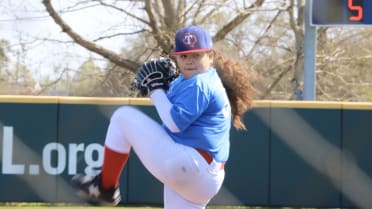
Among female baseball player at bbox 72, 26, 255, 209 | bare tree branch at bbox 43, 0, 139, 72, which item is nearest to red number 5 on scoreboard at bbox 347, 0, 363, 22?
female baseball player at bbox 72, 26, 255, 209

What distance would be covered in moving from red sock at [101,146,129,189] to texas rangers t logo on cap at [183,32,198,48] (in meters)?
0.65

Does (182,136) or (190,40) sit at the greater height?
(190,40)

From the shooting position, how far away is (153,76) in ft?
15.4

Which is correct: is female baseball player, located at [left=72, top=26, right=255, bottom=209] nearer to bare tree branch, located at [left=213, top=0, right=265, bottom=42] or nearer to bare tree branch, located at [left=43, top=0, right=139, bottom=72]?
bare tree branch, located at [left=43, top=0, right=139, bottom=72]

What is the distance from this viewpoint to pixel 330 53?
1762 cm

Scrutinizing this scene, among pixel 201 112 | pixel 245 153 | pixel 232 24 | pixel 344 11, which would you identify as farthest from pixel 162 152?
pixel 232 24

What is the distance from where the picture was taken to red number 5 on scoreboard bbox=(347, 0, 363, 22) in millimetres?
9508

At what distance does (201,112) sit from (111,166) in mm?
544

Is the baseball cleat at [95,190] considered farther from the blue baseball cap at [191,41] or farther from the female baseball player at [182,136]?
the blue baseball cap at [191,41]

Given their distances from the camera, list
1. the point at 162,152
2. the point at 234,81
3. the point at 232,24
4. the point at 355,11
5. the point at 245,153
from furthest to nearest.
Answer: the point at 232,24 < the point at 245,153 < the point at 355,11 < the point at 234,81 < the point at 162,152

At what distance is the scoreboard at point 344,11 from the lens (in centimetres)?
951

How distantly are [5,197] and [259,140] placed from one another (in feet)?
9.05

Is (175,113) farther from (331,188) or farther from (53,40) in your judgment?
(53,40)

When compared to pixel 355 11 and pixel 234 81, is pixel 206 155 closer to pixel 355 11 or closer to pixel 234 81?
pixel 234 81
